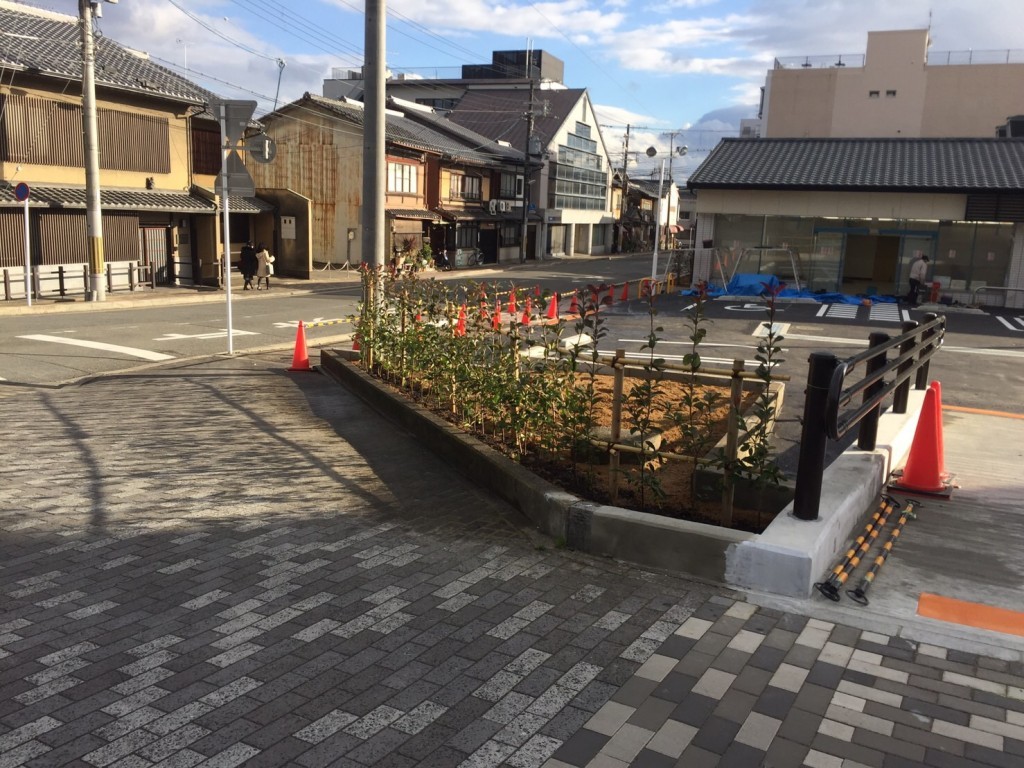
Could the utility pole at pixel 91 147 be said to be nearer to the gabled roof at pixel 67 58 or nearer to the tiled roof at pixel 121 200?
the tiled roof at pixel 121 200

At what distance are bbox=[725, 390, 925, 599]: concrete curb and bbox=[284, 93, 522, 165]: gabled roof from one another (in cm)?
2843

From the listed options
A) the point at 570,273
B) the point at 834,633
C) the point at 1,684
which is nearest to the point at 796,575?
the point at 834,633

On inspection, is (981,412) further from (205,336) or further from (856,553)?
(205,336)

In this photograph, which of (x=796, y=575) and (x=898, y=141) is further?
(x=898, y=141)

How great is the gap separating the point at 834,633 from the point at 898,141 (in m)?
33.7

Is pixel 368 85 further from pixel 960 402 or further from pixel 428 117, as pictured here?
pixel 428 117

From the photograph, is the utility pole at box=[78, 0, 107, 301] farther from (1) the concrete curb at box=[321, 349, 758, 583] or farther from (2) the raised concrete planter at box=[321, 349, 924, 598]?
(2) the raised concrete planter at box=[321, 349, 924, 598]

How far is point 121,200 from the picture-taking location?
25.3 metres

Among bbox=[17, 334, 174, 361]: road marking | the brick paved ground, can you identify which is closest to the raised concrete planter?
the brick paved ground

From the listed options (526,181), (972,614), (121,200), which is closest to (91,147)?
(121,200)

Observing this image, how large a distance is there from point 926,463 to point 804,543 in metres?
2.77

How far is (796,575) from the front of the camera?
4586mm

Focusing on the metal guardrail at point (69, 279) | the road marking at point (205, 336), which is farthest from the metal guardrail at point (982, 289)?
the metal guardrail at point (69, 279)

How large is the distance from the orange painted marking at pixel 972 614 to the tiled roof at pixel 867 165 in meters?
27.7
